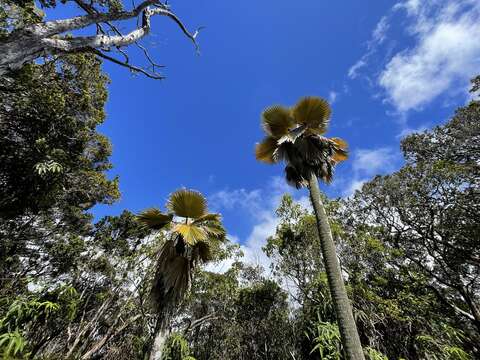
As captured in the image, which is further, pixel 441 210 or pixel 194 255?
pixel 441 210

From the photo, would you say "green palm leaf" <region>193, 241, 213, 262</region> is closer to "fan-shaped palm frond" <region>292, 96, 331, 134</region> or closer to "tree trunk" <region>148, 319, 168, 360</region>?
"tree trunk" <region>148, 319, 168, 360</region>

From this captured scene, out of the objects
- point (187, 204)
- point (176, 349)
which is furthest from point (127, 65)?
point (176, 349)

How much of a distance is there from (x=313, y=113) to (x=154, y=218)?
5.37 metres

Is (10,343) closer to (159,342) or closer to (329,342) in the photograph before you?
(159,342)

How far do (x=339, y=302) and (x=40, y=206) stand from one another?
1313 cm

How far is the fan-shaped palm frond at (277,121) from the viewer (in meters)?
8.12

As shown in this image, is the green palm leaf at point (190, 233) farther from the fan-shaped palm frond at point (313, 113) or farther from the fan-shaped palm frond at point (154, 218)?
the fan-shaped palm frond at point (313, 113)

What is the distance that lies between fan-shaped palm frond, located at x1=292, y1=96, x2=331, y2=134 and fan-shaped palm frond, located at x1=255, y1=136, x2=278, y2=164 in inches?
39.4

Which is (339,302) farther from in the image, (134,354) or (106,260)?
(106,260)

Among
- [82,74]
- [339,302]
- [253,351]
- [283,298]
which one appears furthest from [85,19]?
[253,351]

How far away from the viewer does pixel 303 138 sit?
809cm

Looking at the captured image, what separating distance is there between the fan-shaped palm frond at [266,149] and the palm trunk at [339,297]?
2351 millimetres

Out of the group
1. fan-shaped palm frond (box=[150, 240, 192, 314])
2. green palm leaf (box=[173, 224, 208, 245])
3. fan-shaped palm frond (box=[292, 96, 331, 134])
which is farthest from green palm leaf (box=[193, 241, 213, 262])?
fan-shaped palm frond (box=[292, 96, 331, 134])

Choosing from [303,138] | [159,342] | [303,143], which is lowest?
[159,342]
